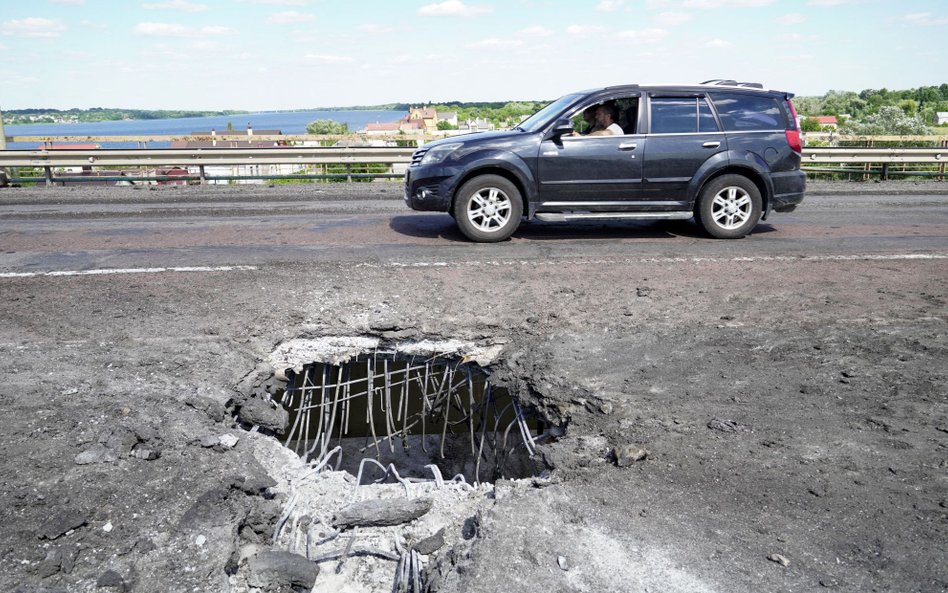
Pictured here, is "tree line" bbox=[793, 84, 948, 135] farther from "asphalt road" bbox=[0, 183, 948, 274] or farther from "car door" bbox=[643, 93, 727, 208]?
"car door" bbox=[643, 93, 727, 208]

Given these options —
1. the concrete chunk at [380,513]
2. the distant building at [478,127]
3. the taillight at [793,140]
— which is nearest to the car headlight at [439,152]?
the distant building at [478,127]

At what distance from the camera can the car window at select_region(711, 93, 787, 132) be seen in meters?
9.18

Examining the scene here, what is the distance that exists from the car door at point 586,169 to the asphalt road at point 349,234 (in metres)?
0.61

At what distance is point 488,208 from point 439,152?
0.92 m

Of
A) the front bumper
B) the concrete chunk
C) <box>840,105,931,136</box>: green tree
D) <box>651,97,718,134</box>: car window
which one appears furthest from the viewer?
<box>840,105,931,136</box>: green tree

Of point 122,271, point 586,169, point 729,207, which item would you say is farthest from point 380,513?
point 729,207

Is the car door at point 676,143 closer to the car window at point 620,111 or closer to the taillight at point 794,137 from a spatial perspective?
the car window at point 620,111

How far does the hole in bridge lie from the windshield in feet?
12.6

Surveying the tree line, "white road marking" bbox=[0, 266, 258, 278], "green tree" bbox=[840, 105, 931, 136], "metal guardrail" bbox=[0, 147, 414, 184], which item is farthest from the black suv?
"green tree" bbox=[840, 105, 931, 136]

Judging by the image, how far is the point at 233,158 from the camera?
53.5 feet

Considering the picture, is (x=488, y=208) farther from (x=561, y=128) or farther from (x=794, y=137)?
(x=794, y=137)

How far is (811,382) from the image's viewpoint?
491 cm

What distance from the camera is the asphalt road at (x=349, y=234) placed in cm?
843

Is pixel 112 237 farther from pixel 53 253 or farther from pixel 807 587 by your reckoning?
pixel 807 587
